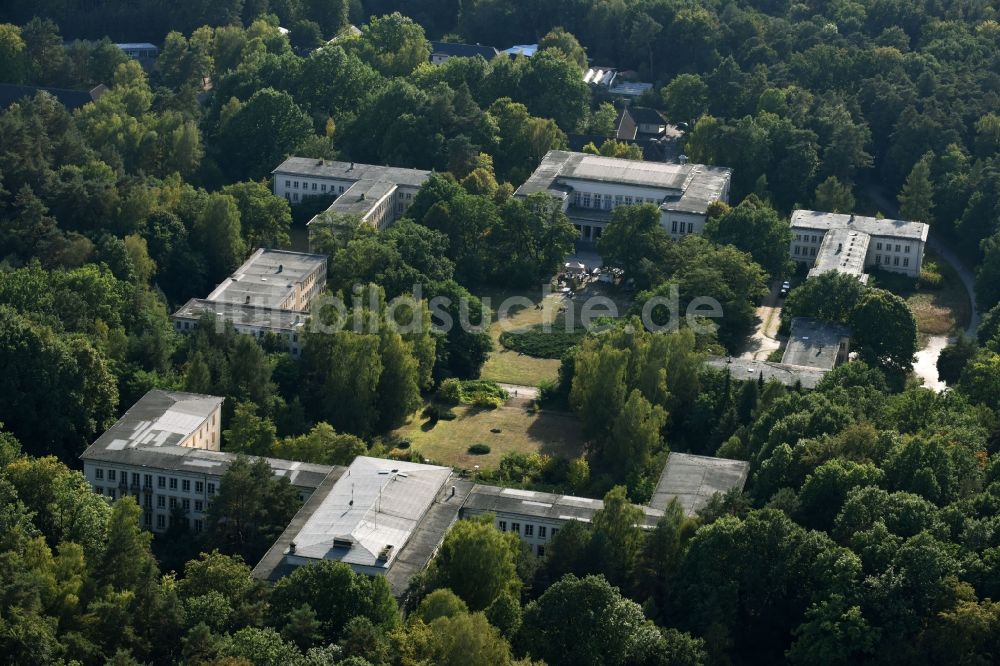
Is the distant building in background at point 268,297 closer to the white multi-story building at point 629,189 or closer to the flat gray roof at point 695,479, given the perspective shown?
the white multi-story building at point 629,189

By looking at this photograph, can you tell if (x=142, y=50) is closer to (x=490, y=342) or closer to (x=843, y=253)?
(x=490, y=342)

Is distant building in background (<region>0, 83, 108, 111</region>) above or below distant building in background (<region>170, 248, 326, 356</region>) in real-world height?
below

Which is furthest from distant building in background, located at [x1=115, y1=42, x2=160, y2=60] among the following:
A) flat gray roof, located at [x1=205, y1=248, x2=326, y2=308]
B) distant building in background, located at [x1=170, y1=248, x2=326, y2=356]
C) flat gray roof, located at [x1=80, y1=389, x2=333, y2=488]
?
flat gray roof, located at [x1=80, y1=389, x2=333, y2=488]

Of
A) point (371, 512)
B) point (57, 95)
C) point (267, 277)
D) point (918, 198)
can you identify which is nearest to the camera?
point (371, 512)

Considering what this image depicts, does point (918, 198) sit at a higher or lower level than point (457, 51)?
higher

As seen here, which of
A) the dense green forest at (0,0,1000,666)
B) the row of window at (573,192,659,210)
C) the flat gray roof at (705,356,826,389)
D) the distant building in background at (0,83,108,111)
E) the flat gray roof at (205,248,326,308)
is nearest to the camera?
the dense green forest at (0,0,1000,666)

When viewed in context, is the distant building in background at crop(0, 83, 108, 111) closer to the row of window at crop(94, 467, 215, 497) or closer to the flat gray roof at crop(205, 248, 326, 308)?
the flat gray roof at crop(205, 248, 326, 308)

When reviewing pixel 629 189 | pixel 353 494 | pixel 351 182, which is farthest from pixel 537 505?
pixel 351 182

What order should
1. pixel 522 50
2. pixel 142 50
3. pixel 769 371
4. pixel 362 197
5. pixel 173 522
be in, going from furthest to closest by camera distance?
pixel 522 50
pixel 142 50
pixel 362 197
pixel 769 371
pixel 173 522
